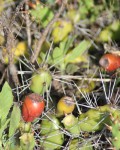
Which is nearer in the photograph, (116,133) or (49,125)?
(116,133)

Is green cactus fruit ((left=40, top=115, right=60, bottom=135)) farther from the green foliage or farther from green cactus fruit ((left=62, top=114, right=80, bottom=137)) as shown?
the green foliage

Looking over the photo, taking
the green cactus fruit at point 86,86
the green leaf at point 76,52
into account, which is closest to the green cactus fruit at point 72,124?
the green cactus fruit at point 86,86

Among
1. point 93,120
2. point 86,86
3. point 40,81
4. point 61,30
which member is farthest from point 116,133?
point 61,30

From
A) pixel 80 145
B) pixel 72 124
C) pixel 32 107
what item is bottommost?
pixel 80 145

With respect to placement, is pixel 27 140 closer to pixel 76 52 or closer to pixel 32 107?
pixel 32 107

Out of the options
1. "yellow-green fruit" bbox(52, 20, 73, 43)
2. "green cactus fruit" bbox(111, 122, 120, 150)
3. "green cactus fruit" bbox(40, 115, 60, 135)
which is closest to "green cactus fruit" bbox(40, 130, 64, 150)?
"green cactus fruit" bbox(40, 115, 60, 135)

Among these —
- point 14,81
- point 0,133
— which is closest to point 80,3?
point 14,81
